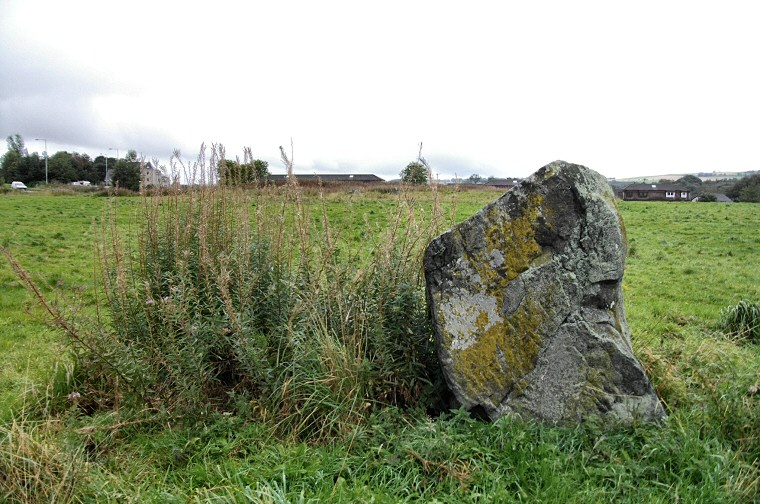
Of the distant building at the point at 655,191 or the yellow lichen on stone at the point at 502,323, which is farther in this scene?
the distant building at the point at 655,191

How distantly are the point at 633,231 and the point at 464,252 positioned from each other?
64.8ft

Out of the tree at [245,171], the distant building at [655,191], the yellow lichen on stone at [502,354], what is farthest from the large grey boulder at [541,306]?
the distant building at [655,191]

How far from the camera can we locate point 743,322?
6980 mm

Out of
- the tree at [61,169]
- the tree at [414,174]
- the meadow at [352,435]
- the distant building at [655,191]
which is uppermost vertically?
the tree at [61,169]

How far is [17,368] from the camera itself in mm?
5746

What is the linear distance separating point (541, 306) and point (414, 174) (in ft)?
7.53

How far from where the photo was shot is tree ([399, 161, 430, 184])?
563 centimetres

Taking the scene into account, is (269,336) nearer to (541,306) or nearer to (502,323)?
(502,323)

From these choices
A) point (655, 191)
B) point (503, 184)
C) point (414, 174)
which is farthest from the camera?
point (655, 191)

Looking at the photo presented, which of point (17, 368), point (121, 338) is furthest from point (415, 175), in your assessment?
point (17, 368)

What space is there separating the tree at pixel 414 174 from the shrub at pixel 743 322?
499cm

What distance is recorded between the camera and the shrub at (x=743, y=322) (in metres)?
6.86

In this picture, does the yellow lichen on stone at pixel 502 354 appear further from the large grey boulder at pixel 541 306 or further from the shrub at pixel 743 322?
Result: the shrub at pixel 743 322

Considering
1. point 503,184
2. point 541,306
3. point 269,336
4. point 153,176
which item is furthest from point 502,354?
point 503,184
